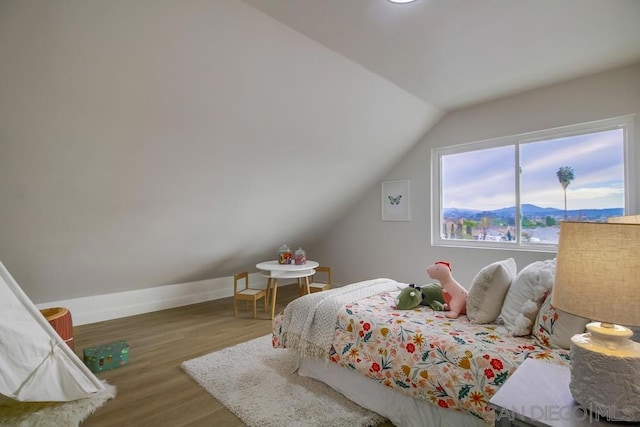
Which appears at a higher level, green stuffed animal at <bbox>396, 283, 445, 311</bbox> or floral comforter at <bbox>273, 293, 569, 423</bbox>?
green stuffed animal at <bbox>396, 283, 445, 311</bbox>

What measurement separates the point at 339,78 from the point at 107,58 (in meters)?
1.68

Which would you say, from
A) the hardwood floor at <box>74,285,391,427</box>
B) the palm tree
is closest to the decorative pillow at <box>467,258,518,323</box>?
the hardwood floor at <box>74,285,391,427</box>

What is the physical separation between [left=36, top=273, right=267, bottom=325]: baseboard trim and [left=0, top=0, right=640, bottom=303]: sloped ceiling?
17 centimetres

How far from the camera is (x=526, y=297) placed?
181 centimetres

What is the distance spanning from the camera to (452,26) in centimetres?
215

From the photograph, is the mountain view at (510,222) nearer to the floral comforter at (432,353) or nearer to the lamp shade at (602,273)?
the floral comforter at (432,353)

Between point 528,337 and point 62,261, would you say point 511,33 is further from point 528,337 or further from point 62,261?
point 62,261

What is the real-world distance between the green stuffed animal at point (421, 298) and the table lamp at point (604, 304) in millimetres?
1214

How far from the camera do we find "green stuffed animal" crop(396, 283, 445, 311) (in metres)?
2.25

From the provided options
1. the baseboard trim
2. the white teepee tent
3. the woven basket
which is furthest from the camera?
the baseboard trim

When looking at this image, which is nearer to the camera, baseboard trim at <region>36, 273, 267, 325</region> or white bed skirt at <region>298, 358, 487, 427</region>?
white bed skirt at <region>298, 358, 487, 427</region>

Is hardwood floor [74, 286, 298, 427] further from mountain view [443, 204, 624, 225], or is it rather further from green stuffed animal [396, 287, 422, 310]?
mountain view [443, 204, 624, 225]

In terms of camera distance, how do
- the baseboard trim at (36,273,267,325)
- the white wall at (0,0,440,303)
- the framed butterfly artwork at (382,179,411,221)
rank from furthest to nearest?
the framed butterfly artwork at (382,179,411,221)
the baseboard trim at (36,273,267,325)
the white wall at (0,0,440,303)

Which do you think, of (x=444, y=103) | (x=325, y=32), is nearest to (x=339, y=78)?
(x=325, y=32)
